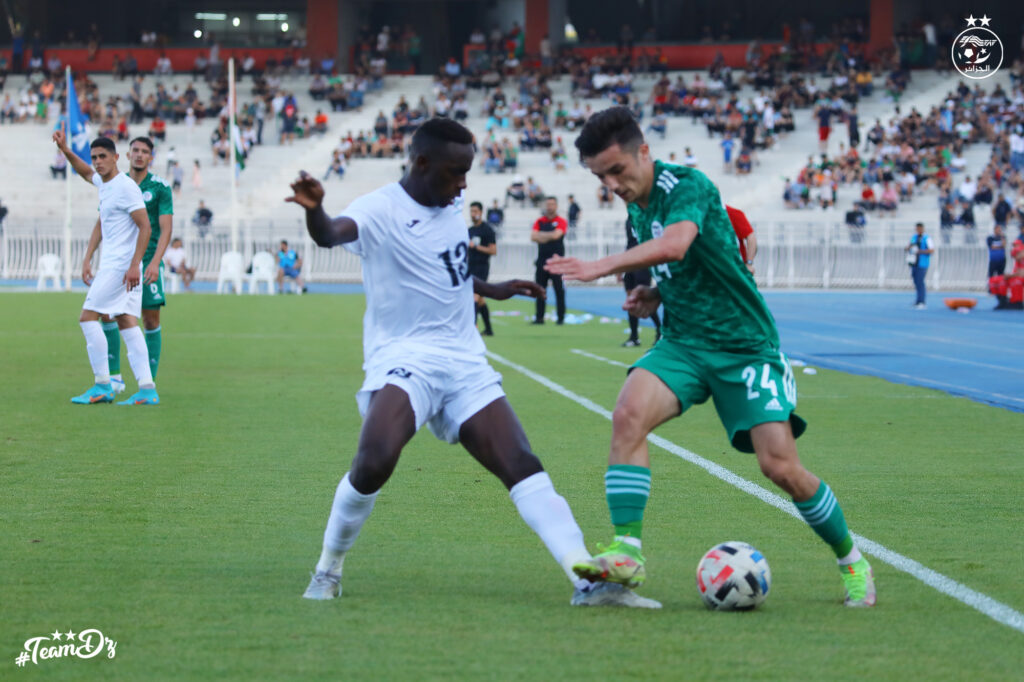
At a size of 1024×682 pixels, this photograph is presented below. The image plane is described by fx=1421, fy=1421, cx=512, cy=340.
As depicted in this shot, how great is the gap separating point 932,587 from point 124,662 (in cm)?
310

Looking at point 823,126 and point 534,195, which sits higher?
point 823,126

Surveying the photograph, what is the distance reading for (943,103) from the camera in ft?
165

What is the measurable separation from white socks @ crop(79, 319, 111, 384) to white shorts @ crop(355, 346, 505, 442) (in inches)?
282

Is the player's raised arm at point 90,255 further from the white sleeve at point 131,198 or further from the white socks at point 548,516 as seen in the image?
the white socks at point 548,516

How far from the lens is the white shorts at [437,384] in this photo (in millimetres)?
5242

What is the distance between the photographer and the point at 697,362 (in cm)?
544

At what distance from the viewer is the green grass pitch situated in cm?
445

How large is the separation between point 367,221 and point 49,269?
122 feet

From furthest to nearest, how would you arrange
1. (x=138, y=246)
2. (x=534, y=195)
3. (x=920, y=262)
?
(x=534, y=195)
(x=920, y=262)
(x=138, y=246)

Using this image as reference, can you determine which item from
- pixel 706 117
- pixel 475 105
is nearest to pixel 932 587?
pixel 706 117

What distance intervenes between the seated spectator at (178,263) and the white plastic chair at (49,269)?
3288mm

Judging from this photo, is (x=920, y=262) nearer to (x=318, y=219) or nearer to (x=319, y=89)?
(x=318, y=219)

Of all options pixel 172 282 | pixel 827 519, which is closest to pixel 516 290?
pixel 827 519
